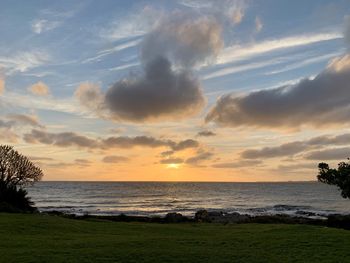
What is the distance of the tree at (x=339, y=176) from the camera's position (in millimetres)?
28375

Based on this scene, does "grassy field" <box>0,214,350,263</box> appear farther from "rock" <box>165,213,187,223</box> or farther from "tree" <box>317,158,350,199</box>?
"rock" <box>165,213,187,223</box>

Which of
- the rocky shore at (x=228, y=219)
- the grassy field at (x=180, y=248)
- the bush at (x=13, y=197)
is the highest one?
the bush at (x=13, y=197)

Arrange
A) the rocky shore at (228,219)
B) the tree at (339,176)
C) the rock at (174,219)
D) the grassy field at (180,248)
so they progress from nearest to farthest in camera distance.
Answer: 1. the grassy field at (180,248)
2. the tree at (339,176)
3. the rocky shore at (228,219)
4. the rock at (174,219)

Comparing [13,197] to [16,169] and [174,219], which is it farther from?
[174,219]

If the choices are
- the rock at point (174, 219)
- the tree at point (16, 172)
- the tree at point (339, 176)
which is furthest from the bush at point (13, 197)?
the tree at point (339, 176)

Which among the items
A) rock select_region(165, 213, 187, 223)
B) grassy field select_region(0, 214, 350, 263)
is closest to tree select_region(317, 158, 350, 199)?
grassy field select_region(0, 214, 350, 263)

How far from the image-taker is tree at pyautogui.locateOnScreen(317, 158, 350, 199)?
28.4 m

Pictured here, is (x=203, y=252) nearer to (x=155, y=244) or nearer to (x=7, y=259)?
(x=155, y=244)

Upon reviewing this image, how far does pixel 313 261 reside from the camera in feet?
72.9

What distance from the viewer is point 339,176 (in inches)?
1127

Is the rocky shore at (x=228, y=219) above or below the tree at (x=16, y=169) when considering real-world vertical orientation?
below

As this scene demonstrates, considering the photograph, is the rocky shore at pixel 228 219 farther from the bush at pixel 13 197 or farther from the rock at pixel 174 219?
the bush at pixel 13 197

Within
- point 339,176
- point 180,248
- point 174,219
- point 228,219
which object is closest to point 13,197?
point 174,219

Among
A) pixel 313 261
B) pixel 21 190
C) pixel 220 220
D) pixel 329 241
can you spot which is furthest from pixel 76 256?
pixel 220 220
